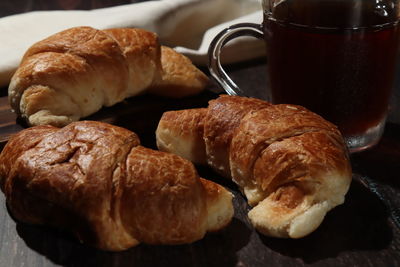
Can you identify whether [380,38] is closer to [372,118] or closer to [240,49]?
[372,118]

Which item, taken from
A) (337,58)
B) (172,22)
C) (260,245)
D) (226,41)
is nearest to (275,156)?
(260,245)

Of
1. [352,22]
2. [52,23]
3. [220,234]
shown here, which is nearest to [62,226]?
[220,234]

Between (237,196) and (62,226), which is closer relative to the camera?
(62,226)

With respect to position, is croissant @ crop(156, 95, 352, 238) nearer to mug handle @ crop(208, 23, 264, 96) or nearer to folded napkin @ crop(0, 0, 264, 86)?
mug handle @ crop(208, 23, 264, 96)

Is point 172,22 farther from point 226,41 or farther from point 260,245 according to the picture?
point 260,245

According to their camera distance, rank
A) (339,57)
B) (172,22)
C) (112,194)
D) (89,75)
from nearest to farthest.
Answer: (112,194), (339,57), (89,75), (172,22)

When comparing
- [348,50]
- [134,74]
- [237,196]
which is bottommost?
[237,196]
